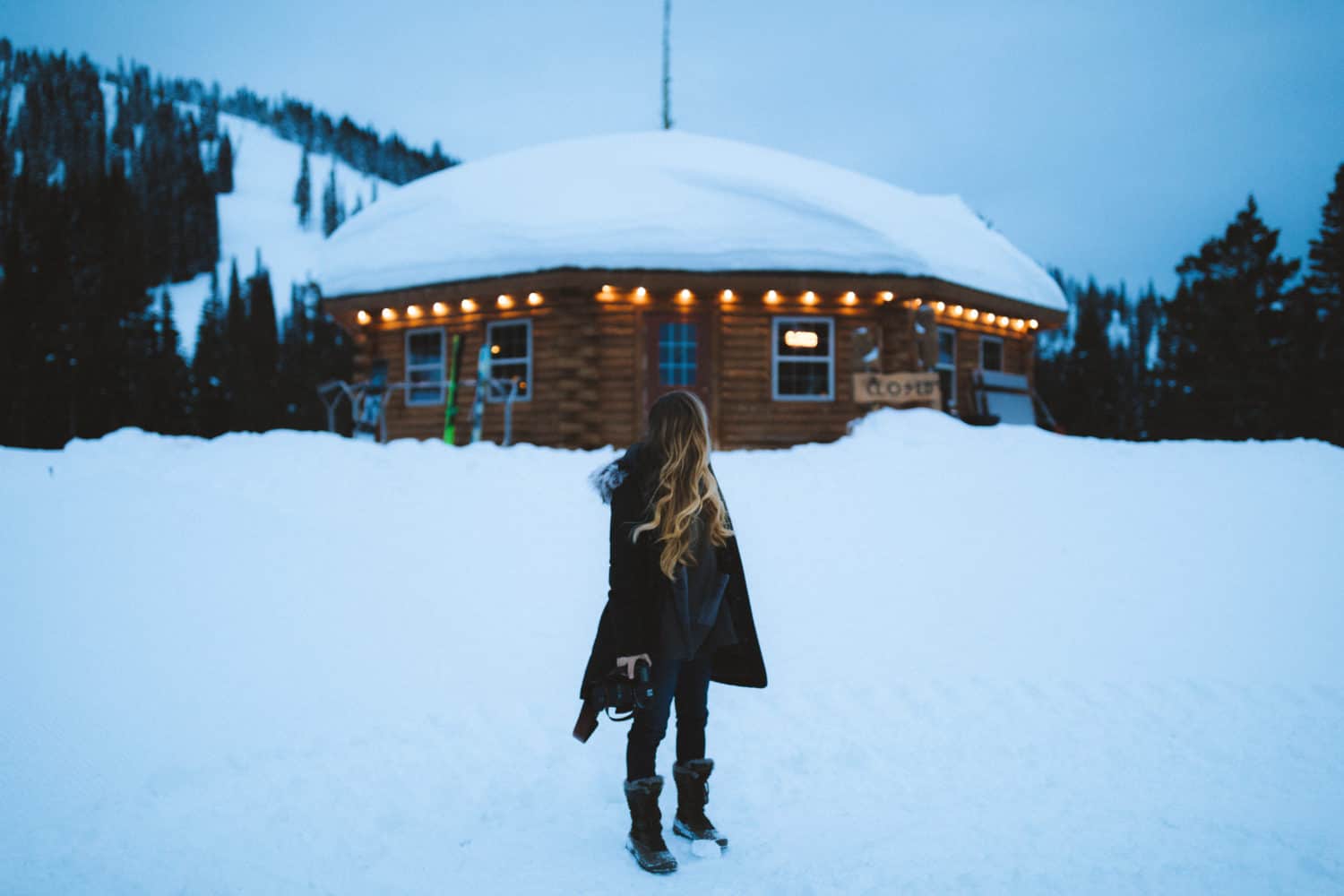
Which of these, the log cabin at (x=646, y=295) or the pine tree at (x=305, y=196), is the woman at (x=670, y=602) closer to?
the log cabin at (x=646, y=295)

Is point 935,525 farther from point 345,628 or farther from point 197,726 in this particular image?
point 197,726

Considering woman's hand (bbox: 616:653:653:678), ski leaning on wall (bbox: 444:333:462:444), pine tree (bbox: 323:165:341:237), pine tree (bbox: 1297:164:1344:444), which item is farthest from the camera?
pine tree (bbox: 323:165:341:237)

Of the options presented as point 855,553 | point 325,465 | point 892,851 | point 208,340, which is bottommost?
point 892,851

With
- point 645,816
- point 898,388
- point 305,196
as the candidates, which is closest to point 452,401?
point 898,388

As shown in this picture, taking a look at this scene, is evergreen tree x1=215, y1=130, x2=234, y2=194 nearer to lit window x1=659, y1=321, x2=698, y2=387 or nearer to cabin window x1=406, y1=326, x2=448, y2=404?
cabin window x1=406, y1=326, x2=448, y2=404

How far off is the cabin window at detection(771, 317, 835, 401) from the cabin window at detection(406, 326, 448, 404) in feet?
19.4

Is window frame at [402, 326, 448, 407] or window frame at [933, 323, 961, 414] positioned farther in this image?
window frame at [933, 323, 961, 414]

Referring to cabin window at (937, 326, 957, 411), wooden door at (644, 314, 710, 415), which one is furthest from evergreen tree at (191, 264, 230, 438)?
cabin window at (937, 326, 957, 411)

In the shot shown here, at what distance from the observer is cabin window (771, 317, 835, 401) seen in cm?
1400

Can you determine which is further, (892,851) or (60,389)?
(60,389)

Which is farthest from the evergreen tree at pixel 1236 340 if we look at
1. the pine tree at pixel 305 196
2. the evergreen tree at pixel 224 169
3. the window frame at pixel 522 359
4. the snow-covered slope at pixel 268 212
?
the evergreen tree at pixel 224 169

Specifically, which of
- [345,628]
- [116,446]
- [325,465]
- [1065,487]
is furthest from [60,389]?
[1065,487]

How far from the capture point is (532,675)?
5.00m

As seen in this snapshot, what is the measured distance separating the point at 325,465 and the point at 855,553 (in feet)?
17.3
